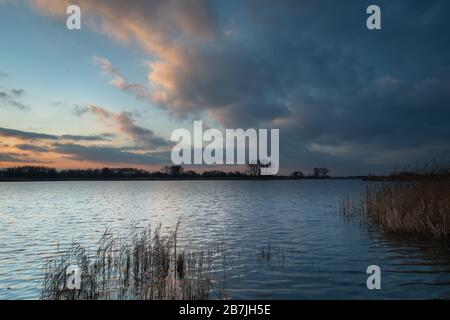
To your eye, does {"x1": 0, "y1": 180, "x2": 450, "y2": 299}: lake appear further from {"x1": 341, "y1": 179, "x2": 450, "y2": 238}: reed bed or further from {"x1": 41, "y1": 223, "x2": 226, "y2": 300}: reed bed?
{"x1": 341, "y1": 179, "x2": 450, "y2": 238}: reed bed

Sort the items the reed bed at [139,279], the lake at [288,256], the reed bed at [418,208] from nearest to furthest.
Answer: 1. the reed bed at [139,279]
2. the lake at [288,256]
3. the reed bed at [418,208]

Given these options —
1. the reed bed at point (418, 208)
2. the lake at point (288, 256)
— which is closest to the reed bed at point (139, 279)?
the lake at point (288, 256)

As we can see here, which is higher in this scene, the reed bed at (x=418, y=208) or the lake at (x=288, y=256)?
the reed bed at (x=418, y=208)

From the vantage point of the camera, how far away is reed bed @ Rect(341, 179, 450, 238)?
18.9 meters

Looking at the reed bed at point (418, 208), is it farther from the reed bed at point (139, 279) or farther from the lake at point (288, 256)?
the reed bed at point (139, 279)

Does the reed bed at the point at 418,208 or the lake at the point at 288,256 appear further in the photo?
the reed bed at the point at 418,208

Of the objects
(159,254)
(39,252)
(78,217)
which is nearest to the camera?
(159,254)

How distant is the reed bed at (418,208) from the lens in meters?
18.9
